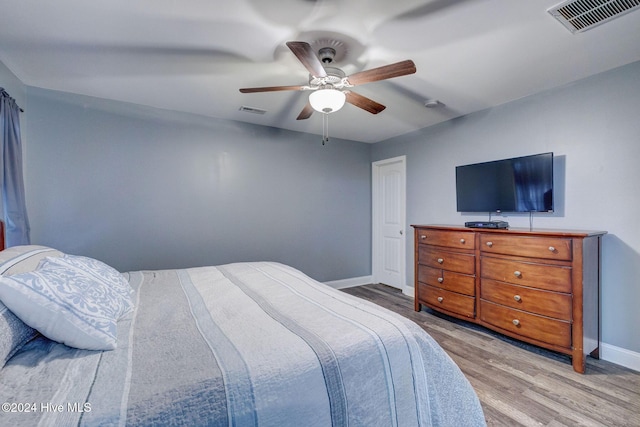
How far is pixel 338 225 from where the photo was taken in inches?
176

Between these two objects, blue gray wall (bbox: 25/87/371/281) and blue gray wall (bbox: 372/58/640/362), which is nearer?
blue gray wall (bbox: 372/58/640/362)

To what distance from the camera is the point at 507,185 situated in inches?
115

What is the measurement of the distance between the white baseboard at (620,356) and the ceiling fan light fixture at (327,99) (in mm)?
2963

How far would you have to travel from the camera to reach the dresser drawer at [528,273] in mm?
2230

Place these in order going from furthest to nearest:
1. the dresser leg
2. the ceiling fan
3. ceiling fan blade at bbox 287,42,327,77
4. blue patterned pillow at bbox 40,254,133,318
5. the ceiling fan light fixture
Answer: the dresser leg, the ceiling fan light fixture, the ceiling fan, ceiling fan blade at bbox 287,42,327,77, blue patterned pillow at bbox 40,254,133,318

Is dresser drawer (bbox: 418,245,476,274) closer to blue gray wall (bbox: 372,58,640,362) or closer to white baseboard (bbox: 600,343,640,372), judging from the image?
blue gray wall (bbox: 372,58,640,362)

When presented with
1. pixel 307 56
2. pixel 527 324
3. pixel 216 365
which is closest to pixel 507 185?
pixel 527 324

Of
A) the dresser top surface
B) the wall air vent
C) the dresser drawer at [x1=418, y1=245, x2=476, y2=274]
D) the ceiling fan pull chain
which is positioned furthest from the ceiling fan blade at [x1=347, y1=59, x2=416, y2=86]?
the dresser drawer at [x1=418, y1=245, x2=476, y2=274]

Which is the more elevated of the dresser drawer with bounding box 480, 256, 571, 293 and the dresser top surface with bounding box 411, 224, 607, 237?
the dresser top surface with bounding box 411, 224, 607, 237

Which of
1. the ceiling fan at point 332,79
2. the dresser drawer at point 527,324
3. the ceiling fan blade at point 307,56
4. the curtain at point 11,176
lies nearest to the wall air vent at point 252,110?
the ceiling fan at point 332,79

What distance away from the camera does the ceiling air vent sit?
1.57m

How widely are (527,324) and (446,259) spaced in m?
0.90

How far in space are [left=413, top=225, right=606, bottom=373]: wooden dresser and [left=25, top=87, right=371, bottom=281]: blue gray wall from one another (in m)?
1.78

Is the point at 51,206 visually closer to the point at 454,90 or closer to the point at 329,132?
the point at 329,132
